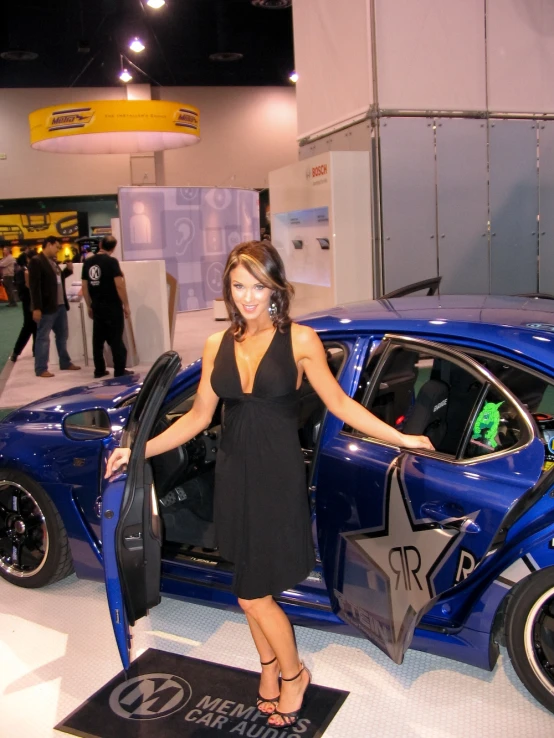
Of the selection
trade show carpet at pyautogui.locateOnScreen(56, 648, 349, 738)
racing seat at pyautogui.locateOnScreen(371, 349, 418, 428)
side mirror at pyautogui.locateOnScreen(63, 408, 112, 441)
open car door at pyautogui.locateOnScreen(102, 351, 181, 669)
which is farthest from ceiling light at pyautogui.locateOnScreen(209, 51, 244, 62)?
trade show carpet at pyautogui.locateOnScreen(56, 648, 349, 738)

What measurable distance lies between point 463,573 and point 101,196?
22649mm

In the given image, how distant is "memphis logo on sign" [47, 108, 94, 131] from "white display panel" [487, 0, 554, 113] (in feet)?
32.0

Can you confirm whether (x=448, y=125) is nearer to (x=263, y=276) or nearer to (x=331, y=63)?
(x=331, y=63)

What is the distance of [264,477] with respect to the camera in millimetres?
2223

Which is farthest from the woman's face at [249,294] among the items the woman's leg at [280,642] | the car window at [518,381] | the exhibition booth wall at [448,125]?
the exhibition booth wall at [448,125]

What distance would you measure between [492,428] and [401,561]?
509 mm

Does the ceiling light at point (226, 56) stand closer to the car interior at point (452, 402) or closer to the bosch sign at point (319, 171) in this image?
the bosch sign at point (319, 171)

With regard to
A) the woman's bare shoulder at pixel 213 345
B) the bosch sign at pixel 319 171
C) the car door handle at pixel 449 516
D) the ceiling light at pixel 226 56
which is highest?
the ceiling light at pixel 226 56

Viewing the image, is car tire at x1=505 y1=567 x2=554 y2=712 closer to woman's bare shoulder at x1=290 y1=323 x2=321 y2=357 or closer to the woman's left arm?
the woman's left arm

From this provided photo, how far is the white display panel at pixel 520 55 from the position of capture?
723cm

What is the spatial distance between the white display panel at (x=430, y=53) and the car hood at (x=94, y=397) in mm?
4623

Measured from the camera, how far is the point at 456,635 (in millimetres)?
2334

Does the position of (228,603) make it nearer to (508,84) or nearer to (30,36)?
(508,84)

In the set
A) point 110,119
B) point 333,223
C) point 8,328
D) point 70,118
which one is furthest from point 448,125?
point 8,328
